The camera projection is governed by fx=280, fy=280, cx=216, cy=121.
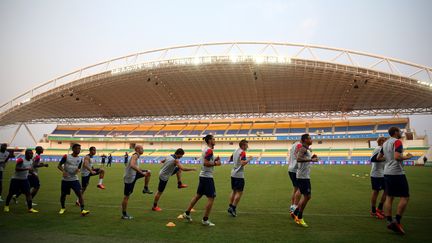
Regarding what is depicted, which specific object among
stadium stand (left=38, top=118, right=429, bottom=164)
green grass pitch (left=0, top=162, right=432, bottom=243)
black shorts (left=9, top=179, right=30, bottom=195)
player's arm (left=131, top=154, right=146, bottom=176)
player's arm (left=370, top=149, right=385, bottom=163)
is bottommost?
green grass pitch (left=0, top=162, right=432, bottom=243)

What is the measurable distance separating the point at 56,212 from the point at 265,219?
614 cm

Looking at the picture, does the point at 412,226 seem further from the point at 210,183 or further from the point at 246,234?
the point at 210,183

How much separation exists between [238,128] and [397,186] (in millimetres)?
53728

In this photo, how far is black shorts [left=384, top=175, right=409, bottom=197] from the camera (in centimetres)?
614

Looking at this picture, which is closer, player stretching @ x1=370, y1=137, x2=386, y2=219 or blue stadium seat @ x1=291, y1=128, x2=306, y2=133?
player stretching @ x1=370, y1=137, x2=386, y2=219

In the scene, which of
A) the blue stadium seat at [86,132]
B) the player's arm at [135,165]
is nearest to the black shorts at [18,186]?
the player's arm at [135,165]

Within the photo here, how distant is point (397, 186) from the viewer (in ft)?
20.5

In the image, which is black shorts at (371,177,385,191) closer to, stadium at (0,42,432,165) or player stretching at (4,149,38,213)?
player stretching at (4,149,38,213)

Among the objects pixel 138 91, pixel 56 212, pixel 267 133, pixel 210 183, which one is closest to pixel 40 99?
pixel 138 91

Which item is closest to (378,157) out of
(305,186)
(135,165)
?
(305,186)

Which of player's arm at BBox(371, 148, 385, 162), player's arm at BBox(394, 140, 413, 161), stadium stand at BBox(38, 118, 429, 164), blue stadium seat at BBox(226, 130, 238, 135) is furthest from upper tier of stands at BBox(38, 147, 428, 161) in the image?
player's arm at BBox(394, 140, 413, 161)

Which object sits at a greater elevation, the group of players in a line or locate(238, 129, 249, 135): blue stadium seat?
locate(238, 129, 249, 135): blue stadium seat

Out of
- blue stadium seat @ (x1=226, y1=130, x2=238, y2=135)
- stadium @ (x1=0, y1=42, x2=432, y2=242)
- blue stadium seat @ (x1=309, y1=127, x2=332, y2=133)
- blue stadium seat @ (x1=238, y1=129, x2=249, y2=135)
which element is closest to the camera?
stadium @ (x1=0, y1=42, x2=432, y2=242)

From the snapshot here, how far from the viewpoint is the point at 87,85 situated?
144 feet
